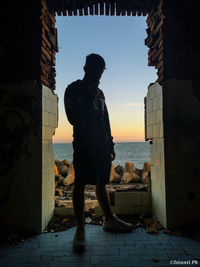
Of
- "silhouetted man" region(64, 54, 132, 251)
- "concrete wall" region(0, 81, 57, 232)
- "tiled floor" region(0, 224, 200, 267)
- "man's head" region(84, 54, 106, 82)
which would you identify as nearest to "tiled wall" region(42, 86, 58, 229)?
"concrete wall" region(0, 81, 57, 232)

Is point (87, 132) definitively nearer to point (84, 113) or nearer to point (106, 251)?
point (84, 113)

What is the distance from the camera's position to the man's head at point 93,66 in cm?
231

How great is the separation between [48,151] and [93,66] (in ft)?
4.55

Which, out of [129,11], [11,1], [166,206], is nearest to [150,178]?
[166,206]

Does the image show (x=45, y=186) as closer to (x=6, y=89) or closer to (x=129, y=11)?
(x=6, y=89)

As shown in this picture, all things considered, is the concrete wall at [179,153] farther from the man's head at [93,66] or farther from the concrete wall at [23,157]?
the concrete wall at [23,157]

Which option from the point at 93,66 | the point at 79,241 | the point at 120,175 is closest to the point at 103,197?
the point at 79,241

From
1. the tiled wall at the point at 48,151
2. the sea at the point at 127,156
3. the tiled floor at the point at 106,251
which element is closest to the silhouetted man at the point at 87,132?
the tiled floor at the point at 106,251

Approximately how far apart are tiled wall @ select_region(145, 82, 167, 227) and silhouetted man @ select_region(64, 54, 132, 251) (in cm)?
82

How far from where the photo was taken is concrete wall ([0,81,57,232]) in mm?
2469

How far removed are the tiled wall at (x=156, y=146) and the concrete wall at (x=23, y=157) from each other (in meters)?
1.67

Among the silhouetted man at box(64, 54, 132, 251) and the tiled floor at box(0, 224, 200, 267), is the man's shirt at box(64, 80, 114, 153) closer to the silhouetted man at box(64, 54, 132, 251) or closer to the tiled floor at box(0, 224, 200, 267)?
the silhouetted man at box(64, 54, 132, 251)

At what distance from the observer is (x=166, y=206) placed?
2490 mm

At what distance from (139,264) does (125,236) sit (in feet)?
1.88
